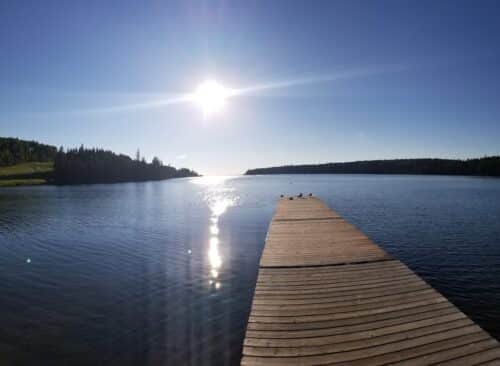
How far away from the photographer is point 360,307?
766 centimetres

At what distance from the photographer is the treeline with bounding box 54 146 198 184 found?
120 metres

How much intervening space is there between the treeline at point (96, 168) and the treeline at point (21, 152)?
4950 centimetres

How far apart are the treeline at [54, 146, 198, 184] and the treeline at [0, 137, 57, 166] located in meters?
49.5

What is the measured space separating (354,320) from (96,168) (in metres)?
148

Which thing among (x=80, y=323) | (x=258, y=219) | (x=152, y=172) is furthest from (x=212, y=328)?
(x=152, y=172)

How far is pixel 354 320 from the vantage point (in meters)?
6.95

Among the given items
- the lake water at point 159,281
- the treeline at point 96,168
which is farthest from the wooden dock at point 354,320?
the treeline at point 96,168

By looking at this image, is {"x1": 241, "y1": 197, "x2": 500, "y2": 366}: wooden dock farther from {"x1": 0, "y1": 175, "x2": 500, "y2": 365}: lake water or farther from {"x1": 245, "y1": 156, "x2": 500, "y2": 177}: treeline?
{"x1": 245, "y1": 156, "x2": 500, "y2": 177}: treeline

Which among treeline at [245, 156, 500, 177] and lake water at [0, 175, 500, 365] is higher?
treeline at [245, 156, 500, 177]

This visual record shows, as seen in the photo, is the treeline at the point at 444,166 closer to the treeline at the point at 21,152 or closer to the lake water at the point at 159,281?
the lake water at the point at 159,281

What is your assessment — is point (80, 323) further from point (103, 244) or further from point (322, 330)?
point (103, 244)

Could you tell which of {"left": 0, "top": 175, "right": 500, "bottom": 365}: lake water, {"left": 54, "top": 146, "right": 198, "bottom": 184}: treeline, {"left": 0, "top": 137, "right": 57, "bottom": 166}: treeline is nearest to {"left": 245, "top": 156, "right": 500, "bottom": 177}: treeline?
{"left": 0, "top": 175, "right": 500, "bottom": 365}: lake water

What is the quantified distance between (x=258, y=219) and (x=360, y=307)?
2200cm

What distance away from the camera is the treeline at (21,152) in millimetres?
156125
